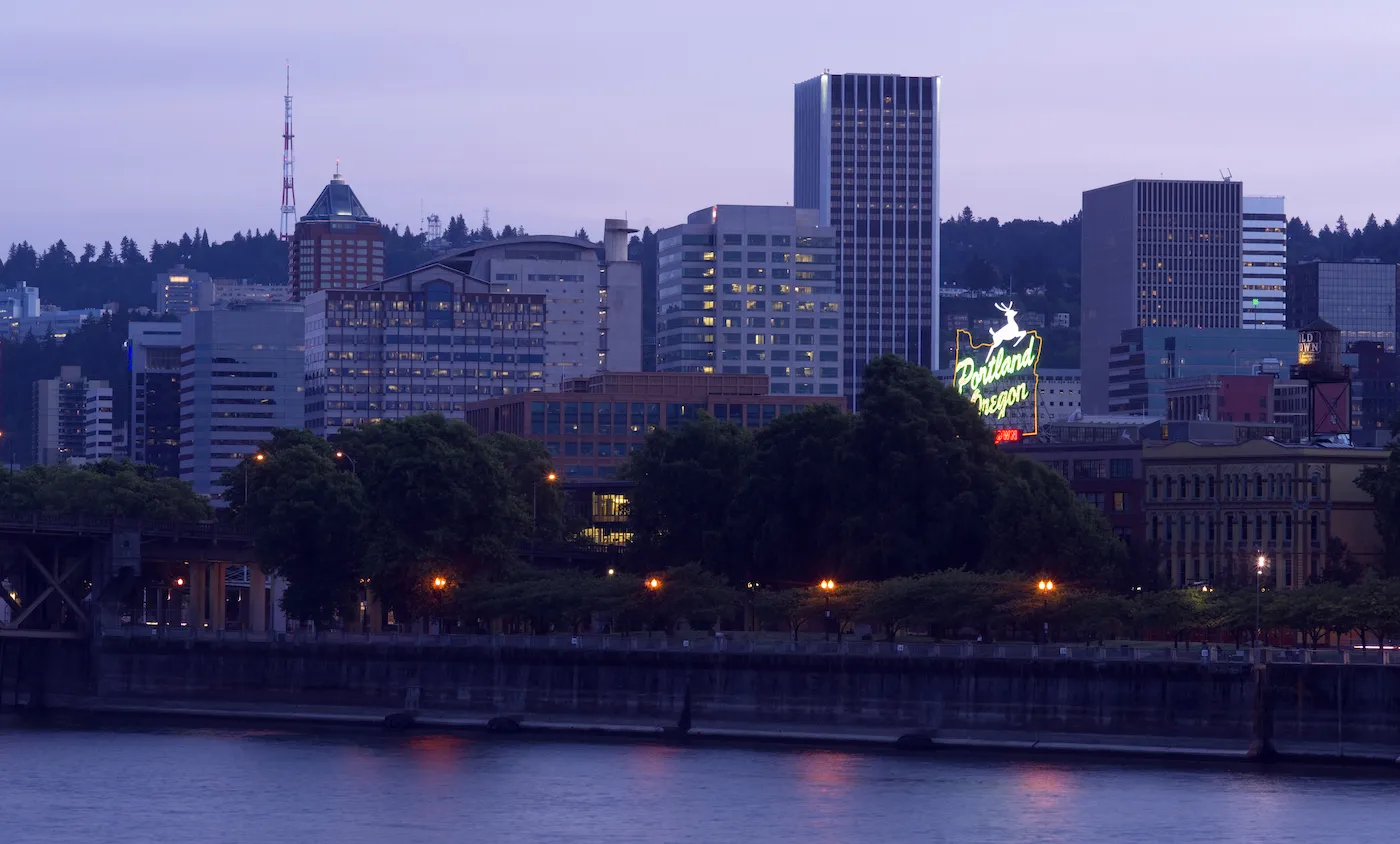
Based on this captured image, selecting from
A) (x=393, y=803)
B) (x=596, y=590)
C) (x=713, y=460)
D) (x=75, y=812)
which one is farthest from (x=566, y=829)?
(x=713, y=460)

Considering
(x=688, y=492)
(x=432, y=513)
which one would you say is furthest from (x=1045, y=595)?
(x=432, y=513)

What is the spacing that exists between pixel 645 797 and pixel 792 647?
30.0m

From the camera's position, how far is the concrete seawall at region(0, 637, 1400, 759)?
126 meters

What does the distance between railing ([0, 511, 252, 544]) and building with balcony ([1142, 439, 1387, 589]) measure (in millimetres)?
70262

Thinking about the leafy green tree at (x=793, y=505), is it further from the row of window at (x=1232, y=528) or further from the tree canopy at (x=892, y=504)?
the row of window at (x=1232, y=528)

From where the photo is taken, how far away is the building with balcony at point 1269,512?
614 ft

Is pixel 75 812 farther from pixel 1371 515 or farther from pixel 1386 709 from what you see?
pixel 1371 515

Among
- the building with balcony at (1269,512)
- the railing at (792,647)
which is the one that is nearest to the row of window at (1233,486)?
the building with balcony at (1269,512)

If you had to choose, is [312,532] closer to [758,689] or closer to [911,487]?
[758,689]

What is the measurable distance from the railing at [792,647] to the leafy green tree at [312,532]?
18.6ft

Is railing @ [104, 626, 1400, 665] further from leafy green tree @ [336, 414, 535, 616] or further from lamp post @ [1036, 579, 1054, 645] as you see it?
leafy green tree @ [336, 414, 535, 616]

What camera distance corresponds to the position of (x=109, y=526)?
174625 millimetres

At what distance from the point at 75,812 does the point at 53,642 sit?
220ft

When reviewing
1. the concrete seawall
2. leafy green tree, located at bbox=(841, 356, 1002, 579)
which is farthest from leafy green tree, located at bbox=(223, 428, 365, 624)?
leafy green tree, located at bbox=(841, 356, 1002, 579)
